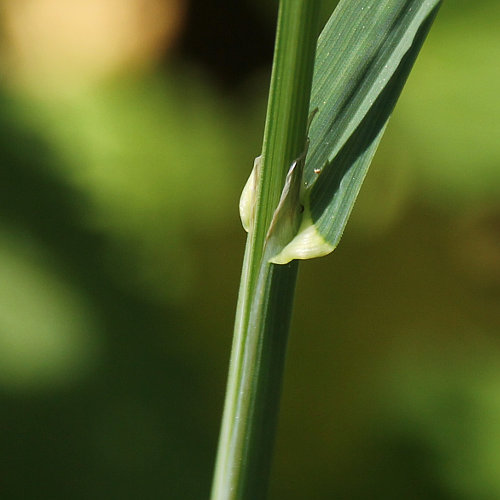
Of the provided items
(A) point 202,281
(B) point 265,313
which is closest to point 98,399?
(A) point 202,281

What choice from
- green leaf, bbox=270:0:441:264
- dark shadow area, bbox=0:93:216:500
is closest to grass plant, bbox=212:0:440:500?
green leaf, bbox=270:0:441:264

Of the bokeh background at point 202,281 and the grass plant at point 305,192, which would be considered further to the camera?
the bokeh background at point 202,281

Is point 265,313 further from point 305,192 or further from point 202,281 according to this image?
point 202,281

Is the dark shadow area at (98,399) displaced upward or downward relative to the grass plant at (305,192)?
downward

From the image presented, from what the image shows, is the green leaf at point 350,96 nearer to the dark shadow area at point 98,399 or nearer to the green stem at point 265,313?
the green stem at point 265,313

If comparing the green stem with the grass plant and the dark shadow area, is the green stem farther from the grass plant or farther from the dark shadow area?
the dark shadow area

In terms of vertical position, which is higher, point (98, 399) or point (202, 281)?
point (202, 281)

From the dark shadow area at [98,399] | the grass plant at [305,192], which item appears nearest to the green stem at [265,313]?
the grass plant at [305,192]
